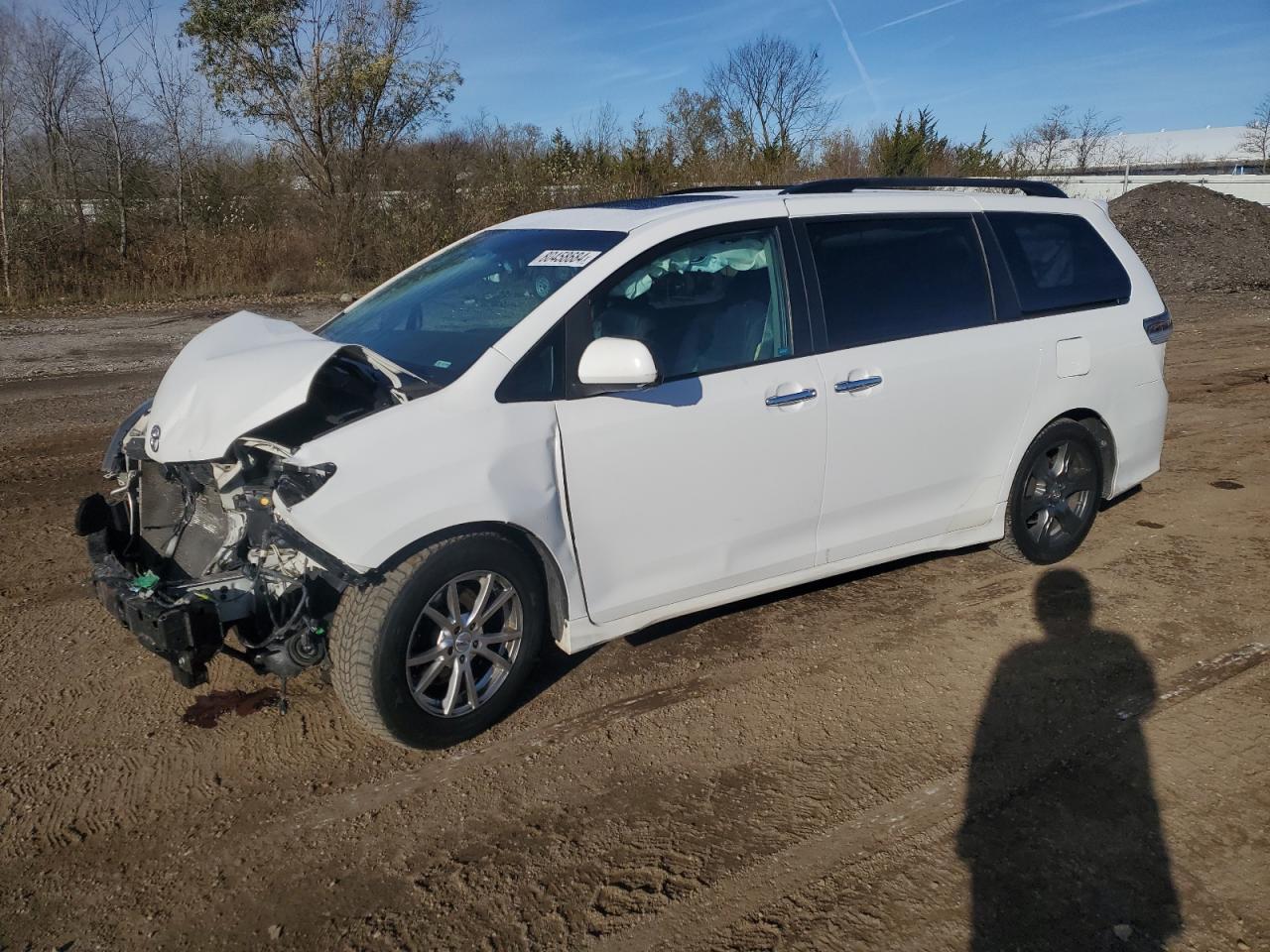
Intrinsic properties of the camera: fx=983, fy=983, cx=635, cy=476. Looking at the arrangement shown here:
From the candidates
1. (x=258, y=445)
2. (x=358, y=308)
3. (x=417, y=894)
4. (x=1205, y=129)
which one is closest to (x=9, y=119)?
(x=358, y=308)

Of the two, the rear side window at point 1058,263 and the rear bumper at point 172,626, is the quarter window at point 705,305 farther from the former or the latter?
the rear bumper at point 172,626

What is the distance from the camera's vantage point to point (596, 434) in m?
3.64

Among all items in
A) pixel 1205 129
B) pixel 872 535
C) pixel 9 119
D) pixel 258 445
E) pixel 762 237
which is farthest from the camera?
pixel 1205 129

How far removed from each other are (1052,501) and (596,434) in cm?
289

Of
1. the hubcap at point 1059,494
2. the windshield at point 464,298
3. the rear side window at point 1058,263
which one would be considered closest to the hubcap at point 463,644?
the windshield at point 464,298

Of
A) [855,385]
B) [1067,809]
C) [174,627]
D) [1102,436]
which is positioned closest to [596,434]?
[855,385]

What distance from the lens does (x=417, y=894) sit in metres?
2.92

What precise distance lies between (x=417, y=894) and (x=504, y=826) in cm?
39

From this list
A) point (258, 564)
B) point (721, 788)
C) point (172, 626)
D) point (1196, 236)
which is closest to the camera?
point (172, 626)

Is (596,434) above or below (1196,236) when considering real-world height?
below

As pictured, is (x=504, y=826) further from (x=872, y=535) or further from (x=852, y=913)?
(x=872, y=535)

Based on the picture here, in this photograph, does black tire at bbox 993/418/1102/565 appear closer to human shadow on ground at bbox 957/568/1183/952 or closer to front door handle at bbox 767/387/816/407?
human shadow on ground at bbox 957/568/1183/952

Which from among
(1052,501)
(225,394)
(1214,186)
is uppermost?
(1214,186)

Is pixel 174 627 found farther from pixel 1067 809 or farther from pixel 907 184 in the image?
pixel 907 184
